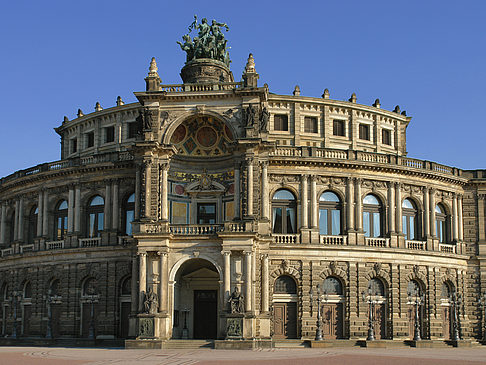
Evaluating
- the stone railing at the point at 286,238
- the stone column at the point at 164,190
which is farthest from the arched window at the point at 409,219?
the stone column at the point at 164,190

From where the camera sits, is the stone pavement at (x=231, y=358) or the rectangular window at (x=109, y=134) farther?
the rectangular window at (x=109, y=134)

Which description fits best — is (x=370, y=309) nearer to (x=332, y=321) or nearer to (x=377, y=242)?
(x=332, y=321)

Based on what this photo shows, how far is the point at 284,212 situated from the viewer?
56031mm

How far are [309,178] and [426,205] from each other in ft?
36.5

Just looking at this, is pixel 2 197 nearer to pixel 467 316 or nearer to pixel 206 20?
pixel 206 20

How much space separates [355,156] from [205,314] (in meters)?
17.8

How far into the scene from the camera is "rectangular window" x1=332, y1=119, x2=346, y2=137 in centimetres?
6238

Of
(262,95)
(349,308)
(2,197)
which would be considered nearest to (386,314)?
(349,308)

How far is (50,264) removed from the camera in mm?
60250

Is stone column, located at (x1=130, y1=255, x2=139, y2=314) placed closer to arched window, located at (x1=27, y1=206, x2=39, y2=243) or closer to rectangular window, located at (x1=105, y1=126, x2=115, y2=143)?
rectangular window, located at (x1=105, y1=126, x2=115, y2=143)

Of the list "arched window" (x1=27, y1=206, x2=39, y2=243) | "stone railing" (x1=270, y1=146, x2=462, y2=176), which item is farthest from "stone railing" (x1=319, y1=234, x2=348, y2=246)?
"arched window" (x1=27, y1=206, x2=39, y2=243)

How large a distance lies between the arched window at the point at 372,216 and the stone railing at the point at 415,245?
2.49m

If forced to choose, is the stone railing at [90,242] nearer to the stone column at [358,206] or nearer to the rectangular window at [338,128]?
the stone column at [358,206]

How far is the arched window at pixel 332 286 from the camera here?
55281 mm
